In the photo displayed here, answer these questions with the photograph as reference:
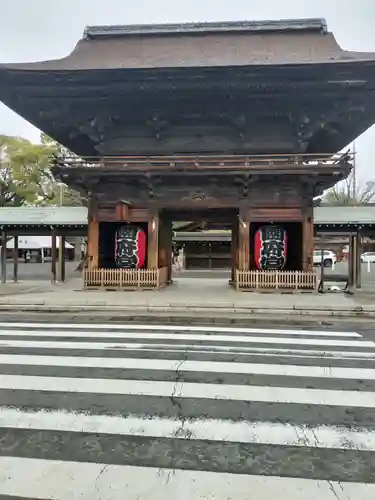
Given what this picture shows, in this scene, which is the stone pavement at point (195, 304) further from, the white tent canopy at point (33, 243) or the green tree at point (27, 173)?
the white tent canopy at point (33, 243)

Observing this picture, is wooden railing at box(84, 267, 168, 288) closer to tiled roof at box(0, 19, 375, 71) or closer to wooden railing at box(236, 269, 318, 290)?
wooden railing at box(236, 269, 318, 290)

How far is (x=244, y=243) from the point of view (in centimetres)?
1402

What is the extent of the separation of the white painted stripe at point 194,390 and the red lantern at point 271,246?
397 inches

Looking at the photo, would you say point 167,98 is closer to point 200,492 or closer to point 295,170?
point 295,170

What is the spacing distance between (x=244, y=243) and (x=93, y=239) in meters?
5.82

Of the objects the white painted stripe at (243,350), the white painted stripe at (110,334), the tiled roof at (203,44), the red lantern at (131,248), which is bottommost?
the white painted stripe at (110,334)

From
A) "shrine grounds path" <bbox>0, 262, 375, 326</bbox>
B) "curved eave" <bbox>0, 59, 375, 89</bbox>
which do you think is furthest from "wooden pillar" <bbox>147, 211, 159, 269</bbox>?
"curved eave" <bbox>0, 59, 375, 89</bbox>

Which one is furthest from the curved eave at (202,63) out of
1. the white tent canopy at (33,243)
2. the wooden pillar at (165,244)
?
the white tent canopy at (33,243)

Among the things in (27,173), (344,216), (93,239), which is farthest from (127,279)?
(27,173)

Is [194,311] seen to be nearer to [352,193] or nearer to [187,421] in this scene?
[187,421]

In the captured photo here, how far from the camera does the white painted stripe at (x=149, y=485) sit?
7.71 ft

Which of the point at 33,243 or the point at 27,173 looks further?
the point at 33,243

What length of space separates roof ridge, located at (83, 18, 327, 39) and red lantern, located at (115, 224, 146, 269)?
27.8 feet

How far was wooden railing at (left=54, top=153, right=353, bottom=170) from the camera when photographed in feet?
43.1
